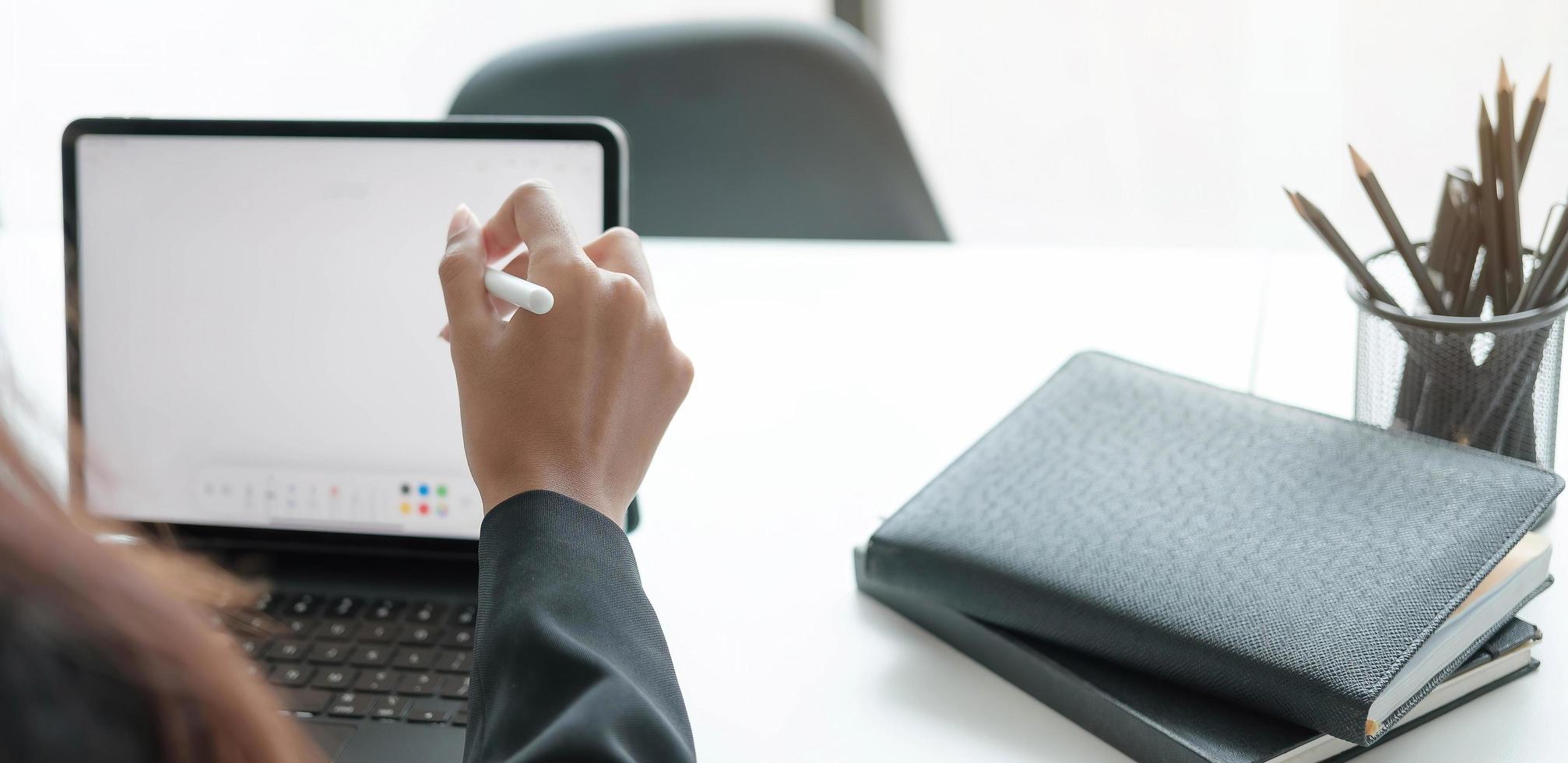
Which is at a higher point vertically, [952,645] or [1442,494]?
[1442,494]

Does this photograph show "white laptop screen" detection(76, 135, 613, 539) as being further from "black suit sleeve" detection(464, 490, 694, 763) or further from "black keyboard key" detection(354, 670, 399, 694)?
"black suit sleeve" detection(464, 490, 694, 763)

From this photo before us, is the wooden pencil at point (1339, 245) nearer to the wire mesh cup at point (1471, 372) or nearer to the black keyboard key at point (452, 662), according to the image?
the wire mesh cup at point (1471, 372)

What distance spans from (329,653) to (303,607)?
0.05 metres

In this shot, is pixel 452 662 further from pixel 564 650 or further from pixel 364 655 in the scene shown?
pixel 564 650

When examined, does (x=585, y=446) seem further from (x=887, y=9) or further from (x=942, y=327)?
(x=887, y=9)

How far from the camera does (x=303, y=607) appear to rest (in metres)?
0.66

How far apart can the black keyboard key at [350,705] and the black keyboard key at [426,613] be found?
0.06m

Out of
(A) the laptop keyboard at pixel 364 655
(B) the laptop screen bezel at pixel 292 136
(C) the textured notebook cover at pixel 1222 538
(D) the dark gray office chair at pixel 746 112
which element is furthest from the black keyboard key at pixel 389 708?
(D) the dark gray office chair at pixel 746 112

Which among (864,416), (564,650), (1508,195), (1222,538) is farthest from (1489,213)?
(564,650)

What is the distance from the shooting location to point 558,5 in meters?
2.25

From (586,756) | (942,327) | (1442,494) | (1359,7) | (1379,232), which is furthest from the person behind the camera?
(1379,232)

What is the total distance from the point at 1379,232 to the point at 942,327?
152cm

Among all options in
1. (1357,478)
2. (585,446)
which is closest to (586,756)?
(585,446)

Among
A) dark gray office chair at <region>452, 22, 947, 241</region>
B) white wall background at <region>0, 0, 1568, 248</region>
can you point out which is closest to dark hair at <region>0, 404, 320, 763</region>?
dark gray office chair at <region>452, 22, 947, 241</region>
